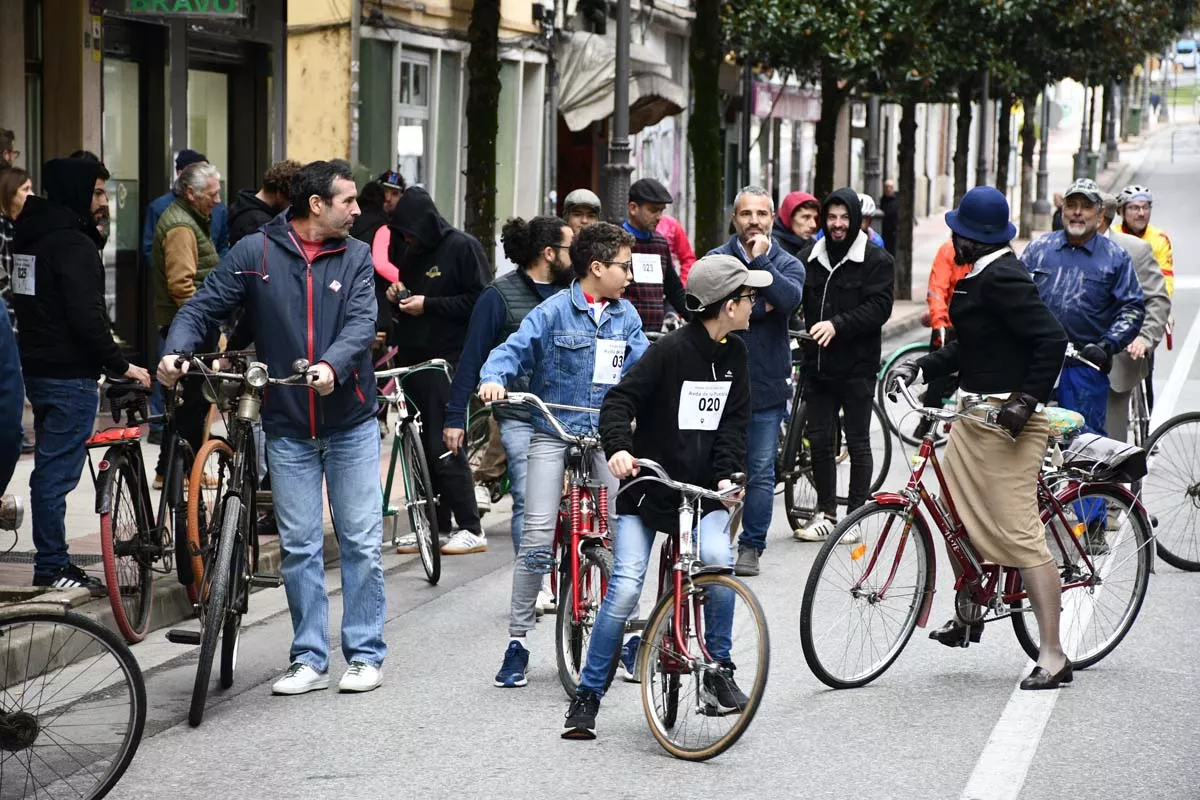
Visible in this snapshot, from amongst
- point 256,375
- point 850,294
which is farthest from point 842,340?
point 256,375

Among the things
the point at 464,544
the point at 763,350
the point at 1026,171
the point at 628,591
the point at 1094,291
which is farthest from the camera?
the point at 1026,171

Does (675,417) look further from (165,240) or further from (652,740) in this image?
(165,240)

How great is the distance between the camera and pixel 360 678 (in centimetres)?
693

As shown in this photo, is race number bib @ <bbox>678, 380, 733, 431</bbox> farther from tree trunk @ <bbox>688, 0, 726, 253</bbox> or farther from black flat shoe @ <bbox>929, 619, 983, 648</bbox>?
tree trunk @ <bbox>688, 0, 726, 253</bbox>

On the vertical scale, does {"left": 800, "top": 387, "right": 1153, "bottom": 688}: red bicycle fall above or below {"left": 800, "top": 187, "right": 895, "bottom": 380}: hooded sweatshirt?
below

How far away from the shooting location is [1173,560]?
9.42m

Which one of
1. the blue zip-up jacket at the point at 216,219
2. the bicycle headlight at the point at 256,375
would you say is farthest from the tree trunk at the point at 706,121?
the bicycle headlight at the point at 256,375

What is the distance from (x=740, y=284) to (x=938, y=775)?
5.47 feet

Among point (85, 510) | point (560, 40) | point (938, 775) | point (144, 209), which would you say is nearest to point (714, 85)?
point (560, 40)

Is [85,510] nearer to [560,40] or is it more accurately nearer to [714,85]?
[714,85]

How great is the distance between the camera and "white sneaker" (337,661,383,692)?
6.90 meters

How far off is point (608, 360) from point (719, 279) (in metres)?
1.21

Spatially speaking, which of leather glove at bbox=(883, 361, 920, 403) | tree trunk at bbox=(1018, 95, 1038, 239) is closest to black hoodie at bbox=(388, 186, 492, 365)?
leather glove at bbox=(883, 361, 920, 403)

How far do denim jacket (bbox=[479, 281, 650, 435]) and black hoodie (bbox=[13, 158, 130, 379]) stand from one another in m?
1.75
